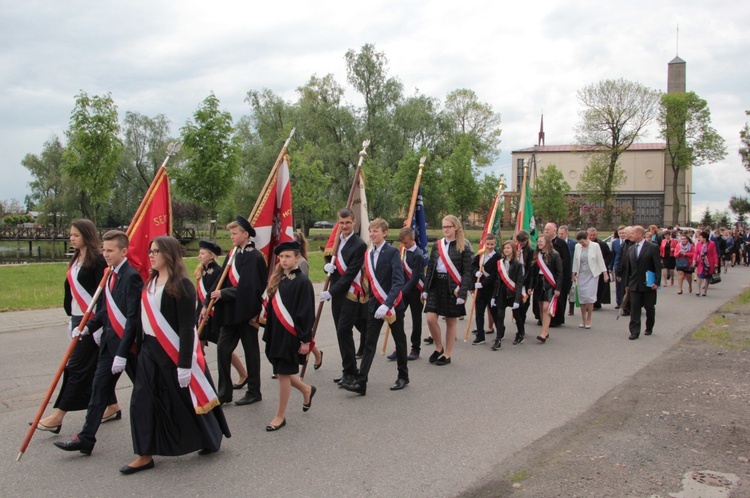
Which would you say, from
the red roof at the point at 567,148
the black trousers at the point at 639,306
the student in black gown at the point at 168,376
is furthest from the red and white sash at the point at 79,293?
the red roof at the point at 567,148

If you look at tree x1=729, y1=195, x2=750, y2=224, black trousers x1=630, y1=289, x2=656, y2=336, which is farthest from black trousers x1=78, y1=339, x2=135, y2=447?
tree x1=729, y1=195, x2=750, y2=224

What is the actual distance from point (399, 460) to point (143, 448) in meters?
1.93

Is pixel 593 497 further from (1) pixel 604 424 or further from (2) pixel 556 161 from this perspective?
(2) pixel 556 161

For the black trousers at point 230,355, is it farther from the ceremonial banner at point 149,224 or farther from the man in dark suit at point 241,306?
the ceremonial banner at point 149,224

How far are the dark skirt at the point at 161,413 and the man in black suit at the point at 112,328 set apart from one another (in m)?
0.22

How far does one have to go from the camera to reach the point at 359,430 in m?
5.73

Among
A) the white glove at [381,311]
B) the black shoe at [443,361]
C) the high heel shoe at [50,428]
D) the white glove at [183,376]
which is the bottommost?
the black shoe at [443,361]

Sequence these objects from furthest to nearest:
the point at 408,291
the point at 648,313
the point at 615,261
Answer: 1. the point at 615,261
2. the point at 648,313
3. the point at 408,291

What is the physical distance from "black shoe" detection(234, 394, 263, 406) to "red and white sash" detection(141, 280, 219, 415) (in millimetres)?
1657

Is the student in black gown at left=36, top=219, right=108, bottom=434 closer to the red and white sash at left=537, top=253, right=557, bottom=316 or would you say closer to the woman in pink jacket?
the red and white sash at left=537, top=253, right=557, bottom=316

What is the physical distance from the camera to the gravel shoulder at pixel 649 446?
4.45 m

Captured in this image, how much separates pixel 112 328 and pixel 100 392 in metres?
0.51

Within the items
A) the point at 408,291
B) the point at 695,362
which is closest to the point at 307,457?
the point at 408,291

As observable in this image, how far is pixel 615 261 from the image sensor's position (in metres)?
16.0
